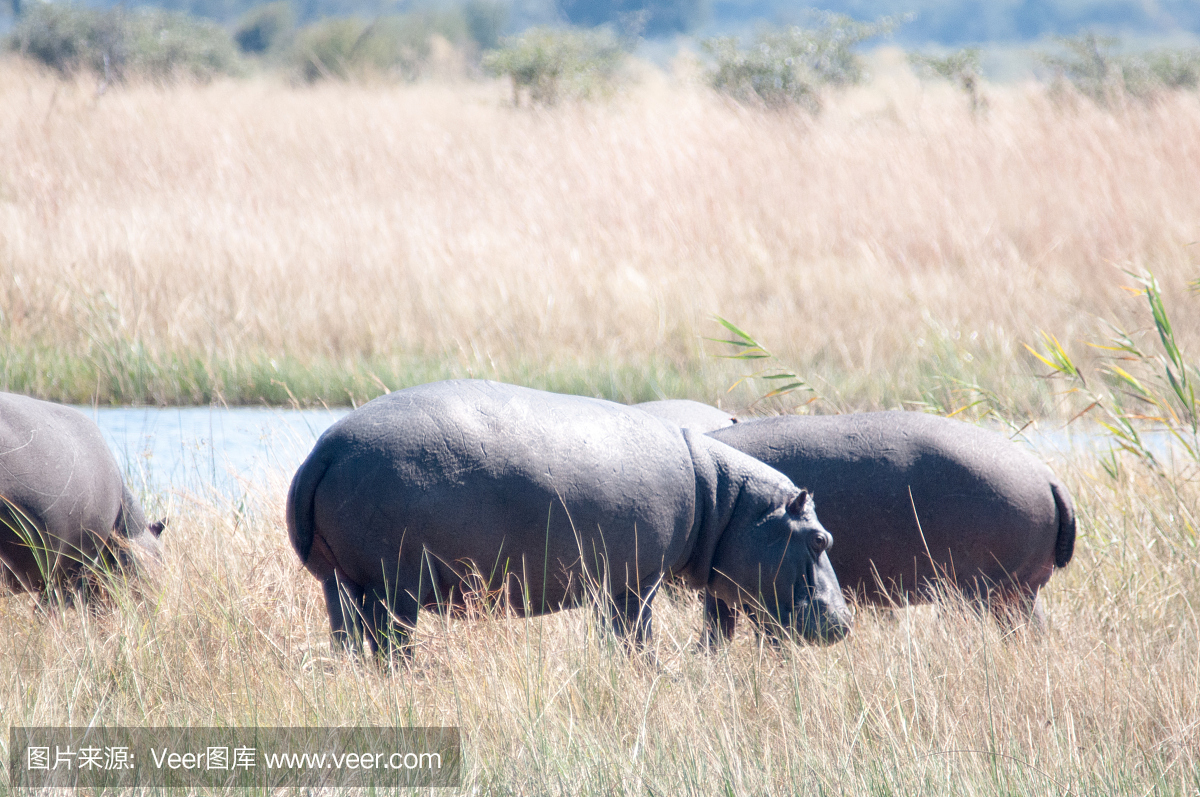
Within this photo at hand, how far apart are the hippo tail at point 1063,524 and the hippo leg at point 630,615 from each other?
1044mm

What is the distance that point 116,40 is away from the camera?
62.8 feet

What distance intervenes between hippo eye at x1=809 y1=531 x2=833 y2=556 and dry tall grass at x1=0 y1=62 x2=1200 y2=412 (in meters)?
2.64

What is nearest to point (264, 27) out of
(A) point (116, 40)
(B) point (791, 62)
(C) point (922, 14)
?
(A) point (116, 40)

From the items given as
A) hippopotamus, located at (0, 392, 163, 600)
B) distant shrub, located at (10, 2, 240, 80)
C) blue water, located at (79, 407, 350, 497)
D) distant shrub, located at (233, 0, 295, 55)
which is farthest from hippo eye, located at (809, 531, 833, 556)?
distant shrub, located at (233, 0, 295, 55)

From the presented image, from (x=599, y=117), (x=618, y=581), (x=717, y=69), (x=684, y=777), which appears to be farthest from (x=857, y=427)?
(x=717, y=69)

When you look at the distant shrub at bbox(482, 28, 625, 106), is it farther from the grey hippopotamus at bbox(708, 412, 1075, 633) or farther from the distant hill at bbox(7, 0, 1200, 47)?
the distant hill at bbox(7, 0, 1200, 47)

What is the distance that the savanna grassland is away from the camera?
7.85 ft

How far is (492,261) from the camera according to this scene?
8.05 meters

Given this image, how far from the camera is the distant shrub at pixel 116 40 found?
63.6 feet

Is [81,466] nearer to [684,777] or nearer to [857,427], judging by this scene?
[684,777]

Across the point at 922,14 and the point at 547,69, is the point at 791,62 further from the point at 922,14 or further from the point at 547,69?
the point at 922,14

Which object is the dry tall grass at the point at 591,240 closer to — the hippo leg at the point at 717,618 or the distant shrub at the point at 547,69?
the hippo leg at the point at 717,618

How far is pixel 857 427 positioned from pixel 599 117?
944cm

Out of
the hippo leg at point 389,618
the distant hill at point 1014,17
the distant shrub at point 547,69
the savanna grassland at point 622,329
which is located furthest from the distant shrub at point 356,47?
the distant hill at point 1014,17
